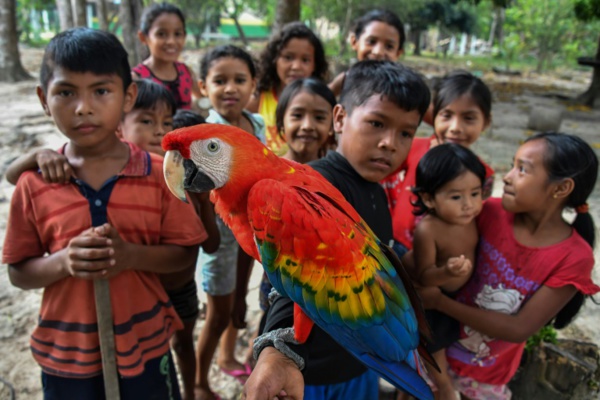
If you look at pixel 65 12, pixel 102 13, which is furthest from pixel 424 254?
pixel 65 12

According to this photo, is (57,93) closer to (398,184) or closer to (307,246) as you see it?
(307,246)

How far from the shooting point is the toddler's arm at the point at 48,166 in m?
1.34

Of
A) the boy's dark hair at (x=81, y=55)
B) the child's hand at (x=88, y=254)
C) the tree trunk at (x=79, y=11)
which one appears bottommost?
the child's hand at (x=88, y=254)

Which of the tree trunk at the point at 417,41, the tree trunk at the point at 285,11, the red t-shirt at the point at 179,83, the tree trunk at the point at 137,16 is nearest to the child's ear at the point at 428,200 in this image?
the red t-shirt at the point at 179,83

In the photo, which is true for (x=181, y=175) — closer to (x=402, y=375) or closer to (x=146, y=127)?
(x=402, y=375)

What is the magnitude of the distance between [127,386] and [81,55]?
1150 mm

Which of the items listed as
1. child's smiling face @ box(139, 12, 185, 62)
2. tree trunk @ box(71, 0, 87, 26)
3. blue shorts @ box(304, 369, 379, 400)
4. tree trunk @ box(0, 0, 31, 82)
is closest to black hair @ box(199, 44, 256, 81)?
child's smiling face @ box(139, 12, 185, 62)

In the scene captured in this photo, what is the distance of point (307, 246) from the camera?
1.03m

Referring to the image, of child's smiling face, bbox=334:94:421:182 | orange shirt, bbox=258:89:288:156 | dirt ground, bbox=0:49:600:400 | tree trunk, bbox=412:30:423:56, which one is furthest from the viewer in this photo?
tree trunk, bbox=412:30:423:56

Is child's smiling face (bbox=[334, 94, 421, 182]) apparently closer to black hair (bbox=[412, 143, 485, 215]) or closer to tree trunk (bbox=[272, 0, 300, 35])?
black hair (bbox=[412, 143, 485, 215])

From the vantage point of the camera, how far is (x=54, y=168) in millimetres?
1339

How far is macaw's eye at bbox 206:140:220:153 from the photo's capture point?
1.03 m

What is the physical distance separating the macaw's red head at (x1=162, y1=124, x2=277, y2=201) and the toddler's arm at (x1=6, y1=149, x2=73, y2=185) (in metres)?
0.51

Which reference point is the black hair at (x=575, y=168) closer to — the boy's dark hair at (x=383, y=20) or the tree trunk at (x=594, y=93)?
the boy's dark hair at (x=383, y=20)
